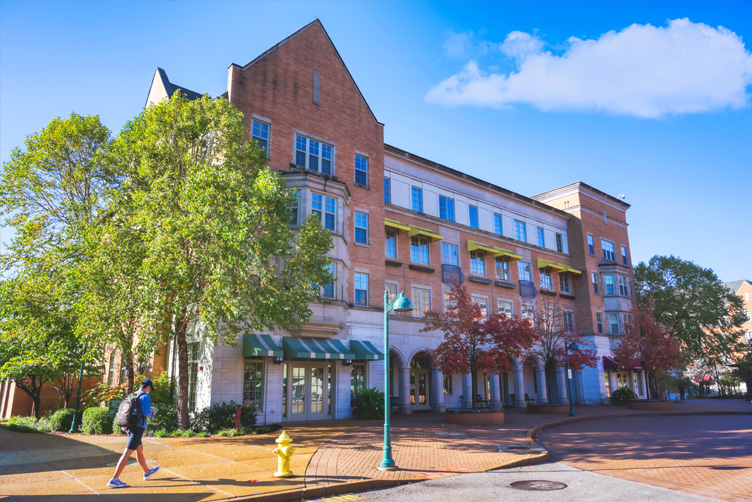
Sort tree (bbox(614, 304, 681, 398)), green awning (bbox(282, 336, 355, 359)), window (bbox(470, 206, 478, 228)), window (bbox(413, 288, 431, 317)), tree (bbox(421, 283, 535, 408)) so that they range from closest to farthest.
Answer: green awning (bbox(282, 336, 355, 359)) → tree (bbox(421, 283, 535, 408)) → window (bbox(413, 288, 431, 317)) → tree (bbox(614, 304, 681, 398)) → window (bbox(470, 206, 478, 228))

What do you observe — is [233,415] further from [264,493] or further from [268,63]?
[268,63]

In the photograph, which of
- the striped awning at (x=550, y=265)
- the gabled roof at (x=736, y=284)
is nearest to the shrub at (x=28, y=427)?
the striped awning at (x=550, y=265)

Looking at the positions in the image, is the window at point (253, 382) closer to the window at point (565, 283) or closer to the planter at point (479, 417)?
the planter at point (479, 417)

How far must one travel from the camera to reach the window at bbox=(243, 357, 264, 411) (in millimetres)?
20703

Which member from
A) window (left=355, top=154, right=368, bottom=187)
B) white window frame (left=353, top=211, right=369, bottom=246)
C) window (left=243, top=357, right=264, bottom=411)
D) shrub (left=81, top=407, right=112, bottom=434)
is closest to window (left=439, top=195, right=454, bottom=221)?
window (left=355, top=154, right=368, bottom=187)

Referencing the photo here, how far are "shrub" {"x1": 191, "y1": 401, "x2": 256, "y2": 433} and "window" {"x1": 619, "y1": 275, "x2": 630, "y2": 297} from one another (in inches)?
1394

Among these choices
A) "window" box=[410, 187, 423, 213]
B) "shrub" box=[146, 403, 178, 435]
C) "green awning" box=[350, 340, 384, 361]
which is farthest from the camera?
"window" box=[410, 187, 423, 213]

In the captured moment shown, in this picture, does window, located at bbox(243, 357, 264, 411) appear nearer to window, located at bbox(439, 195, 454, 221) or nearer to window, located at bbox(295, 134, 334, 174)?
window, located at bbox(295, 134, 334, 174)

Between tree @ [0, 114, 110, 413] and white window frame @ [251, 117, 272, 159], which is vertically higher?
white window frame @ [251, 117, 272, 159]

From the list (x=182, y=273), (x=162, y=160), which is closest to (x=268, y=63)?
(x=162, y=160)

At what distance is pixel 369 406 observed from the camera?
22.6 meters

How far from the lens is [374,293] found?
1030 inches

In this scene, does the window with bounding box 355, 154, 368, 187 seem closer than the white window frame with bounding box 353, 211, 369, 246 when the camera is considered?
No

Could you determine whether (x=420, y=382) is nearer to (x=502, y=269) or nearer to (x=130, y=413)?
(x=502, y=269)
